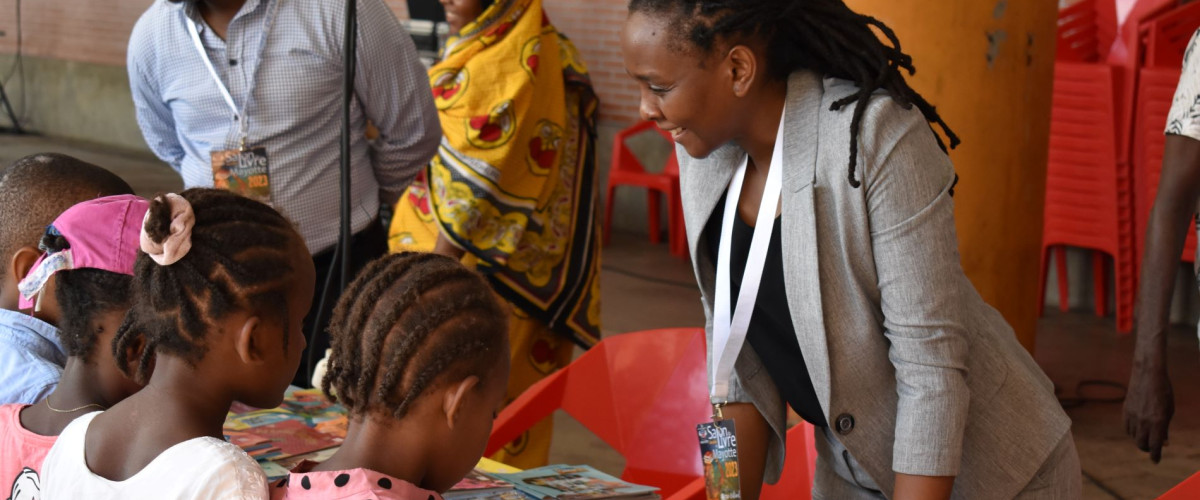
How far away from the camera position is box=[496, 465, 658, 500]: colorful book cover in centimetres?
199

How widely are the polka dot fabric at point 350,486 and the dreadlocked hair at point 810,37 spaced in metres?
0.67

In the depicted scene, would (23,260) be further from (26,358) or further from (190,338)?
(190,338)

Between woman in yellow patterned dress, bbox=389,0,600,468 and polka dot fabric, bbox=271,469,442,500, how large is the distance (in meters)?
1.75

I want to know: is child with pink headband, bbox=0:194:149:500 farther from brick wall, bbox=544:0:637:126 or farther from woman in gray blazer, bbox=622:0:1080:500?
brick wall, bbox=544:0:637:126

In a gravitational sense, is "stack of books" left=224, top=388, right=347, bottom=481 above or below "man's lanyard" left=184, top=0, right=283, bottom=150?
below

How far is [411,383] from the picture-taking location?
145 cm

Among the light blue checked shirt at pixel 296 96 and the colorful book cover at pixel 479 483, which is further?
the light blue checked shirt at pixel 296 96

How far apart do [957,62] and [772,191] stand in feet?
4.38

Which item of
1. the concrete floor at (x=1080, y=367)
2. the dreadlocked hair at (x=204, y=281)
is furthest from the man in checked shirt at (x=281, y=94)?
the concrete floor at (x=1080, y=367)

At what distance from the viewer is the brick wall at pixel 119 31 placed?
7.40 meters

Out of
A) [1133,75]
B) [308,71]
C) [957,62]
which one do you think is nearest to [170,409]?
[308,71]

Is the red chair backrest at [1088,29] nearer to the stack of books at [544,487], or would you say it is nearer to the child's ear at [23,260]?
the stack of books at [544,487]

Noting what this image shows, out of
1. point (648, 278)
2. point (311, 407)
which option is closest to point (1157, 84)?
point (648, 278)

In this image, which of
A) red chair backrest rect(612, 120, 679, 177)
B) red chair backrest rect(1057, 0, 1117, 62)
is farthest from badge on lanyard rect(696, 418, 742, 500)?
red chair backrest rect(612, 120, 679, 177)
